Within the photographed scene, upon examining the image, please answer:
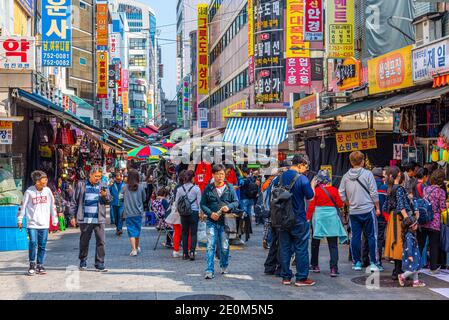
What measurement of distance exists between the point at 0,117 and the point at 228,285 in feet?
23.9

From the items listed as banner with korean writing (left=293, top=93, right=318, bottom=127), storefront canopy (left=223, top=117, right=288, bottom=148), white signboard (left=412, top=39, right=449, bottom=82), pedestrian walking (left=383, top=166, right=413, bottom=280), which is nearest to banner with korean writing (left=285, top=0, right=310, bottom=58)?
storefront canopy (left=223, top=117, right=288, bottom=148)

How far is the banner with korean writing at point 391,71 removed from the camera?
12164 mm

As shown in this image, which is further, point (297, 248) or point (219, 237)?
point (219, 237)

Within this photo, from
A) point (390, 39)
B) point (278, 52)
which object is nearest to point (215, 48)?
point (278, 52)

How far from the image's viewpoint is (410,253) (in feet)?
27.5

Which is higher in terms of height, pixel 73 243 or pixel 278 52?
pixel 278 52

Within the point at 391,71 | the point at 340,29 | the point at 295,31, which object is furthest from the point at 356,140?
the point at 295,31

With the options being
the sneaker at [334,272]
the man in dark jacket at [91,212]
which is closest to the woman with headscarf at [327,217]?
the sneaker at [334,272]

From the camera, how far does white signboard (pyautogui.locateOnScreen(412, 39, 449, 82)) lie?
10609 mm

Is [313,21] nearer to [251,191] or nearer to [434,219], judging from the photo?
[251,191]

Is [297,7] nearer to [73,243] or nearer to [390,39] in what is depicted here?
[390,39]

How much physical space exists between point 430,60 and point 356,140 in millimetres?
3935

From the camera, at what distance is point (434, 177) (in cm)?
913
